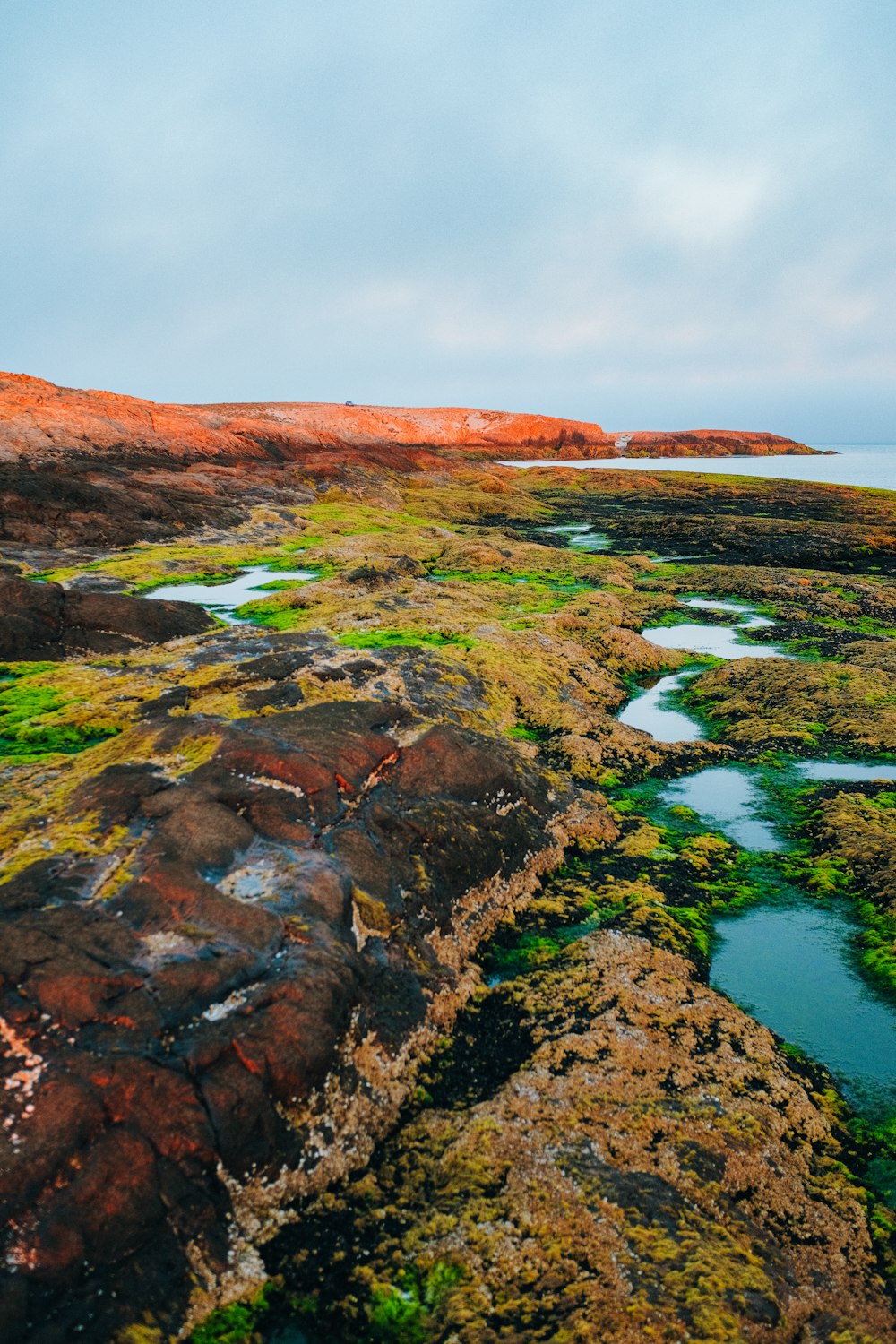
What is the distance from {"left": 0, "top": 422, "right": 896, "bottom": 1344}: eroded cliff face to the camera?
4023 millimetres

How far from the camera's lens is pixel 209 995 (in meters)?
4.99

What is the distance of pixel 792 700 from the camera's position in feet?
48.1

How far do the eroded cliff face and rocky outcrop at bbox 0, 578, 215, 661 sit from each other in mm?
3468

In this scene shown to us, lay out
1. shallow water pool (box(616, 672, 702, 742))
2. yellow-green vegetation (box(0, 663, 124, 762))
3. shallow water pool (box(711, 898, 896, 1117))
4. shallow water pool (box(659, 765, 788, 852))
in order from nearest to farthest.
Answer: shallow water pool (box(711, 898, 896, 1117)) < shallow water pool (box(659, 765, 788, 852)) < yellow-green vegetation (box(0, 663, 124, 762)) < shallow water pool (box(616, 672, 702, 742))

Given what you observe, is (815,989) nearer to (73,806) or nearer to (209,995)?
(209,995)

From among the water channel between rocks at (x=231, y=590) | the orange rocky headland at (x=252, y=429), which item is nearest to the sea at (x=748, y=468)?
the orange rocky headland at (x=252, y=429)

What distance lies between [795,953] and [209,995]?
20.4 feet

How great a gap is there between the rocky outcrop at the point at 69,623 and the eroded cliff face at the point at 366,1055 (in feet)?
11.4

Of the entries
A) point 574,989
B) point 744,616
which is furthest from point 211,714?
point 744,616

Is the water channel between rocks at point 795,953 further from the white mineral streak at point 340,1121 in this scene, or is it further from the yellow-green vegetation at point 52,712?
the yellow-green vegetation at point 52,712

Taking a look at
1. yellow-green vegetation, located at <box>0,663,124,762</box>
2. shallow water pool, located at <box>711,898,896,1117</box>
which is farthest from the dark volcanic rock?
yellow-green vegetation, located at <box>0,663,124,762</box>

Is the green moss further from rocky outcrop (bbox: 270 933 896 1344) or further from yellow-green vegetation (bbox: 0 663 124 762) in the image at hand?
rocky outcrop (bbox: 270 933 896 1344)

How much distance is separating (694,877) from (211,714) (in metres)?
6.57

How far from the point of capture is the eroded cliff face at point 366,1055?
402 cm
